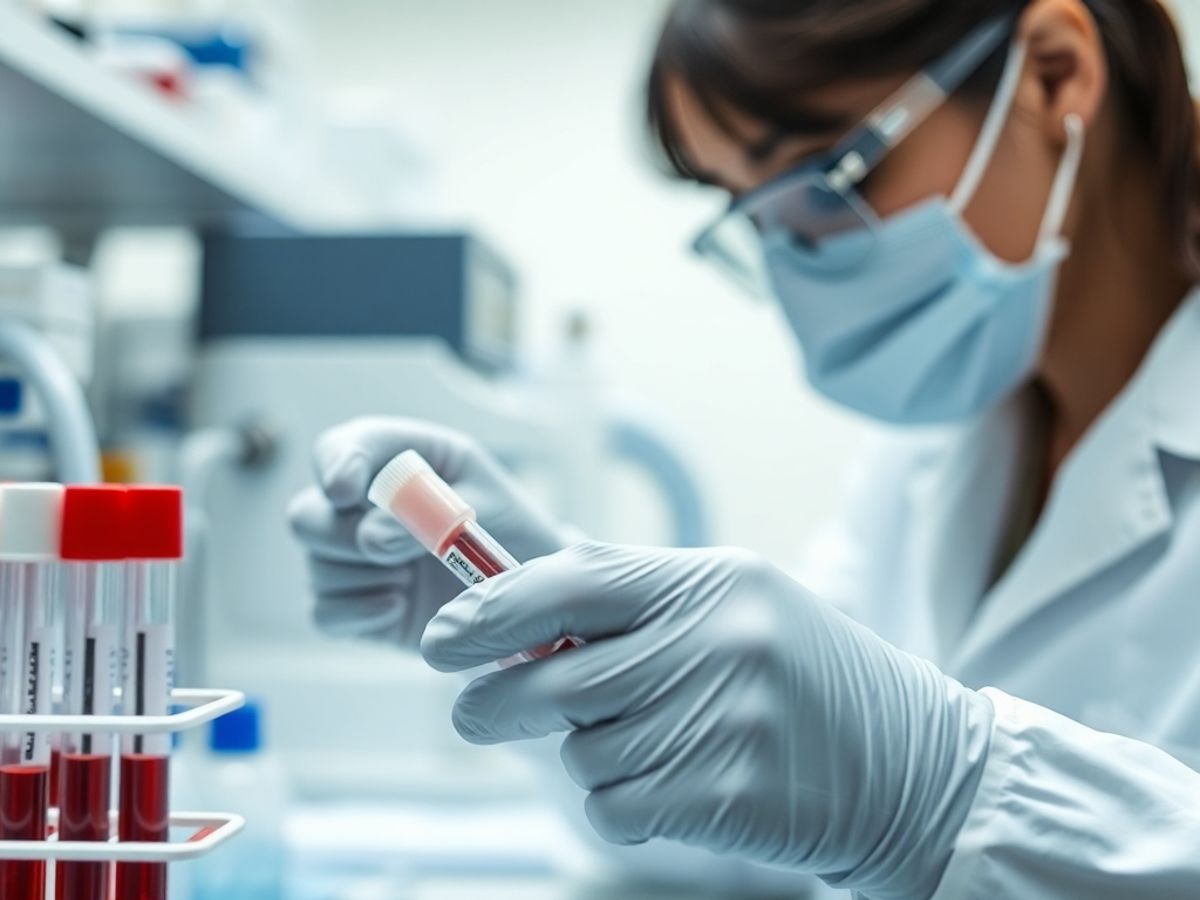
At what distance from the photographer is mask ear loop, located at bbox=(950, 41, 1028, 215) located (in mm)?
1115

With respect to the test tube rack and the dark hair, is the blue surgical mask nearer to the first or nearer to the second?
the dark hair

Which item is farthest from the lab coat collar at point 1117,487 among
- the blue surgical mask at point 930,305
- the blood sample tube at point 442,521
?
the blood sample tube at point 442,521

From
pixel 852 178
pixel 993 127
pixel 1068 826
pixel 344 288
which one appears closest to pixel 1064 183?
pixel 993 127

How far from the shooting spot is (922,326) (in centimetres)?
119

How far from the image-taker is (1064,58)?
1.13 metres

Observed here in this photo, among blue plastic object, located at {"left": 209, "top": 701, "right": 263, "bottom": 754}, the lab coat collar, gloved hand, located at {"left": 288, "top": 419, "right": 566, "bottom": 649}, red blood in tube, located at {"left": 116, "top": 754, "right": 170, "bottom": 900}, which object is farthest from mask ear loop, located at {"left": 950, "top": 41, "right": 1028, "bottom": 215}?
red blood in tube, located at {"left": 116, "top": 754, "right": 170, "bottom": 900}

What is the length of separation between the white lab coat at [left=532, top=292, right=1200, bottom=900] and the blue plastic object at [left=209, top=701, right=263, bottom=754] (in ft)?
1.02

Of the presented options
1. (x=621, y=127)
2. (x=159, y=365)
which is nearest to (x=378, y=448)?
(x=159, y=365)

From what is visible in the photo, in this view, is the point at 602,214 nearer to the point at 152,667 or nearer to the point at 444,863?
the point at 444,863

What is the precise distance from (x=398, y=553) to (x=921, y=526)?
83cm

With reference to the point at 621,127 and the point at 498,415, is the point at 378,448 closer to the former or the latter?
the point at 498,415

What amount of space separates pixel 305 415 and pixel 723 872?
2.34 ft

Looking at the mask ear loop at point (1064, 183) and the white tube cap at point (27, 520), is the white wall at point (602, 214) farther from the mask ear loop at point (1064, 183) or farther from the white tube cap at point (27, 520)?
the white tube cap at point (27, 520)

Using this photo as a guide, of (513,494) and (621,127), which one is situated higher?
(621,127)
